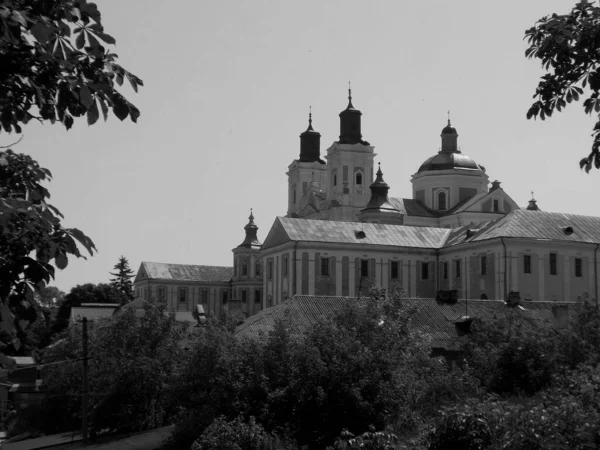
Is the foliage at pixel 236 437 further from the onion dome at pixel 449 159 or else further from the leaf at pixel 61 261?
the onion dome at pixel 449 159

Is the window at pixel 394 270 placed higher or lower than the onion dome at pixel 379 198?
lower

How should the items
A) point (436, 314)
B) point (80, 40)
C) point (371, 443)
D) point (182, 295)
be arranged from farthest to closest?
point (182, 295), point (436, 314), point (371, 443), point (80, 40)

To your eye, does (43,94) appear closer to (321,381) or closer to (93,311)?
Result: (321,381)

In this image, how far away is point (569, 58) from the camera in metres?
7.71

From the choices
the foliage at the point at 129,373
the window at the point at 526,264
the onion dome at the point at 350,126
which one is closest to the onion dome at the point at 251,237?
the onion dome at the point at 350,126

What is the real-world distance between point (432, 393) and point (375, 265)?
3876 centimetres

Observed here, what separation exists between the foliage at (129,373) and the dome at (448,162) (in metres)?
48.5

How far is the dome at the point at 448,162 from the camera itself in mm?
83188

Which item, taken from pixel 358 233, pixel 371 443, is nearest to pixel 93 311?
pixel 358 233

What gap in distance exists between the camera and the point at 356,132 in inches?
3391

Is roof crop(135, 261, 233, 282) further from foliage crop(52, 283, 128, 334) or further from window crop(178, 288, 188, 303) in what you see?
foliage crop(52, 283, 128, 334)

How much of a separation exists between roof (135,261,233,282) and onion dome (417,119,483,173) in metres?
29.1

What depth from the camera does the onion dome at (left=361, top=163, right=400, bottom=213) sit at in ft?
252

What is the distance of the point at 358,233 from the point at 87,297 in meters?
42.1
